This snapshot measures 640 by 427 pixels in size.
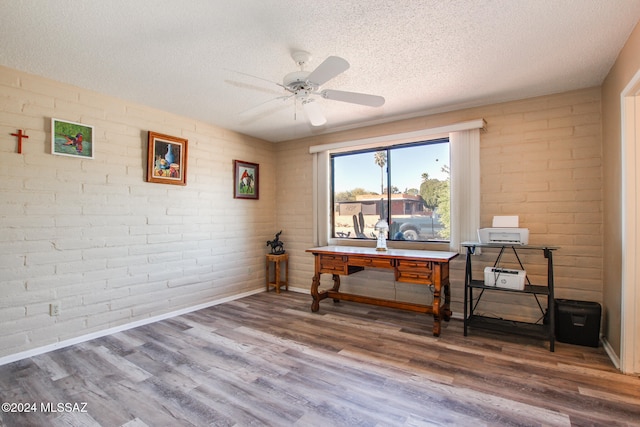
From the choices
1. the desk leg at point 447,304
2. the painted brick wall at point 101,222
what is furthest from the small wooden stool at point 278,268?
the desk leg at point 447,304

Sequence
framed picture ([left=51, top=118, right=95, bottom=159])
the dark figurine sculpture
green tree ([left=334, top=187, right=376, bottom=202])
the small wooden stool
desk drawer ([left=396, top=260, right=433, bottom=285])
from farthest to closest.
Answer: the dark figurine sculpture < the small wooden stool < green tree ([left=334, top=187, right=376, bottom=202]) < desk drawer ([left=396, top=260, right=433, bottom=285]) < framed picture ([left=51, top=118, right=95, bottom=159])

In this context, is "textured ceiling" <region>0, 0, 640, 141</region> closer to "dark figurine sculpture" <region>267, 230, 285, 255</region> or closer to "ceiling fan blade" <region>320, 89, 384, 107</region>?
"ceiling fan blade" <region>320, 89, 384, 107</region>

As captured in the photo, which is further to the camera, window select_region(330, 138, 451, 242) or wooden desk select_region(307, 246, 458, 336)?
window select_region(330, 138, 451, 242)

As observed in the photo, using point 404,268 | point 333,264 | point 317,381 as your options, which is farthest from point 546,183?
point 317,381

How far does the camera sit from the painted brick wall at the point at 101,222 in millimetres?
2564

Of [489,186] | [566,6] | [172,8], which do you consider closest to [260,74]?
[172,8]

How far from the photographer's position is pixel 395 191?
160 inches

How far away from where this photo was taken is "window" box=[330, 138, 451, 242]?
3.76m

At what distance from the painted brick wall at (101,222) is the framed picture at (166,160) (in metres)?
0.09

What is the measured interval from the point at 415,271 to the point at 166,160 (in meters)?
3.12

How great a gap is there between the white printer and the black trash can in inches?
26.7

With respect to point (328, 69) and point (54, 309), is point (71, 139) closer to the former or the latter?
point (54, 309)

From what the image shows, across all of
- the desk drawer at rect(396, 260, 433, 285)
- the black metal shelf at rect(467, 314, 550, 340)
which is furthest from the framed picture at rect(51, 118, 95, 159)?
the black metal shelf at rect(467, 314, 550, 340)

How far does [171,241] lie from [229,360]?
181 centimetres
